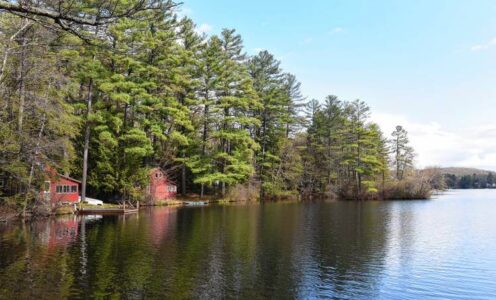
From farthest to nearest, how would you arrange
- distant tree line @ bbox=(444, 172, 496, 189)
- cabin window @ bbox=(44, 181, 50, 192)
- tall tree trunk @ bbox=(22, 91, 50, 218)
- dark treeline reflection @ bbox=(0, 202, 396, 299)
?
distant tree line @ bbox=(444, 172, 496, 189), cabin window @ bbox=(44, 181, 50, 192), tall tree trunk @ bbox=(22, 91, 50, 218), dark treeline reflection @ bbox=(0, 202, 396, 299)

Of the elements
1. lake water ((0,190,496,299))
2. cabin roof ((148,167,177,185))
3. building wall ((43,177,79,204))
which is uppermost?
cabin roof ((148,167,177,185))

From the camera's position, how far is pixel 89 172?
141ft

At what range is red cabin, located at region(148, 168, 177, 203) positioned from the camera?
152ft

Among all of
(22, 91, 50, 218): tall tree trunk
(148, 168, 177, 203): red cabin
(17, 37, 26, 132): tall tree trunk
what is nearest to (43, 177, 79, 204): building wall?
(22, 91, 50, 218): tall tree trunk

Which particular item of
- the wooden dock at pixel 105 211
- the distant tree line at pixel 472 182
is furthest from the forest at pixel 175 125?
the distant tree line at pixel 472 182

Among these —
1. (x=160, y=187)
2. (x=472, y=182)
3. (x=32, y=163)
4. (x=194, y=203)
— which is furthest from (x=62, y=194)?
(x=472, y=182)

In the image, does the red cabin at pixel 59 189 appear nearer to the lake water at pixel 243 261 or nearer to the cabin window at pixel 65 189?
the cabin window at pixel 65 189

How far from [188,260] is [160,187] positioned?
32.6 m

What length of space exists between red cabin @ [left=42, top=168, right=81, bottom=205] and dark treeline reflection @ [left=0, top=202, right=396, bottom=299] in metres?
4.36

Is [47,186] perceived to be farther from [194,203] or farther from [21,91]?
[194,203]

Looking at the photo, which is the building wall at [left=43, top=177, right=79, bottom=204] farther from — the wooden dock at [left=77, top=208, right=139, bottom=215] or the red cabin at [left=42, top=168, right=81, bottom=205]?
the wooden dock at [left=77, top=208, right=139, bottom=215]

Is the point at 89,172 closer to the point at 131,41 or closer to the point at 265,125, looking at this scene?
the point at 131,41

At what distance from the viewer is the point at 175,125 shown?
169 feet

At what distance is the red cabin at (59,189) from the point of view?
105 ft
